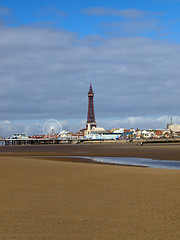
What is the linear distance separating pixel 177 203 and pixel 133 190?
293 centimetres

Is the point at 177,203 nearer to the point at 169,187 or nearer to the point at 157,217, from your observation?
the point at 157,217

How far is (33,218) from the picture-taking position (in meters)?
8.12

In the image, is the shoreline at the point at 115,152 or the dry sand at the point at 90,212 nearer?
the dry sand at the point at 90,212

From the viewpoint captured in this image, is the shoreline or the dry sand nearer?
the dry sand

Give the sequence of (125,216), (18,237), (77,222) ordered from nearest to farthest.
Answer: (18,237) → (77,222) → (125,216)

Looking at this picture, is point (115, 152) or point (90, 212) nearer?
point (90, 212)

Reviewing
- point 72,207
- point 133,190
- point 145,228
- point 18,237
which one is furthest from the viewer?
point 133,190

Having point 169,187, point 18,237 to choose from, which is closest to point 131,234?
point 18,237

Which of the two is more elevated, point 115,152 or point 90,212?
point 90,212

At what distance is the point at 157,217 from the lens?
8195 millimetres

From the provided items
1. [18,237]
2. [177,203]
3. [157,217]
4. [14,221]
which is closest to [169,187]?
[177,203]

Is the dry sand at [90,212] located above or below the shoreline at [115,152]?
above

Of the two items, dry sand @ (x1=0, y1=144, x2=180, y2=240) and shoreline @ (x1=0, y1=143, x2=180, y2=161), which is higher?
dry sand @ (x1=0, y1=144, x2=180, y2=240)

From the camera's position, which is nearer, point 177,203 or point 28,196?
point 177,203
